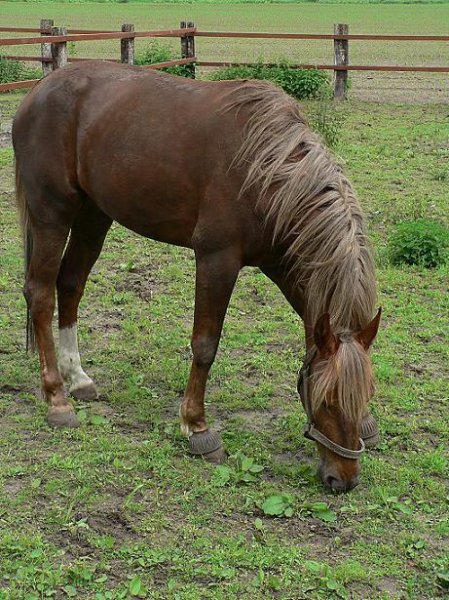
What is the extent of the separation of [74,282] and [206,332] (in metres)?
1.10

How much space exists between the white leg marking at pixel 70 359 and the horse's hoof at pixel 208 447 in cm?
90

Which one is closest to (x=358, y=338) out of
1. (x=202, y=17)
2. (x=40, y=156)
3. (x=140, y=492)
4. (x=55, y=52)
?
(x=140, y=492)

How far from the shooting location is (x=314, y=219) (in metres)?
3.79

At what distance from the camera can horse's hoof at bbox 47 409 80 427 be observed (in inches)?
175

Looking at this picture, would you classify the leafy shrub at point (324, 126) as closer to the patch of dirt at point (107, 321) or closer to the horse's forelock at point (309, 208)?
the patch of dirt at point (107, 321)

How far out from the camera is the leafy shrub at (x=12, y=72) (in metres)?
14.9

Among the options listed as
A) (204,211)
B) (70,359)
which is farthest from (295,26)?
(204,211)

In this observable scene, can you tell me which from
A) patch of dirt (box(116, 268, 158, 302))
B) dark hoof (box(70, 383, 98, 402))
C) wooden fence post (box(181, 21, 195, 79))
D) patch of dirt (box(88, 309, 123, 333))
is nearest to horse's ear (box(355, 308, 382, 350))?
dark hoof (box(70, 383, 98, 402))

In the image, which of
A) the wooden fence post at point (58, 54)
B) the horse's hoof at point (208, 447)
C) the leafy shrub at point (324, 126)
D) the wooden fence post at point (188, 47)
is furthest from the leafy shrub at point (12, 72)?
the horse's hoof at point (208, 447)

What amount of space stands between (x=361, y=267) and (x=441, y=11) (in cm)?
4337

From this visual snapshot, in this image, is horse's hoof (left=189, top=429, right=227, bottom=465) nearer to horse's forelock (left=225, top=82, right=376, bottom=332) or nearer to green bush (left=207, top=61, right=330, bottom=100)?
horse's forelock (left=225, top=82, right=376, bottom=332)

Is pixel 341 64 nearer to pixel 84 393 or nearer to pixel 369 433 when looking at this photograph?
pixel 84 393

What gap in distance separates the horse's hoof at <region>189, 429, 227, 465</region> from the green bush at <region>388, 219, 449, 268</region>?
322 centimetres

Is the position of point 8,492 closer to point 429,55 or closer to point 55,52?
point 55,52
